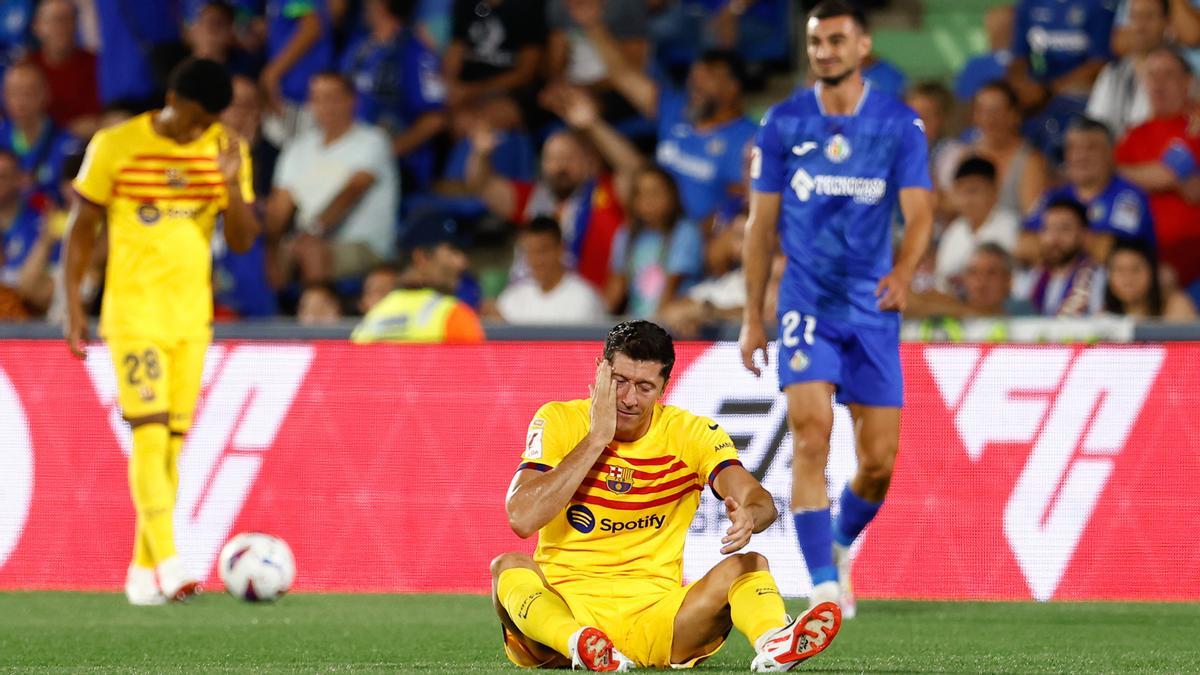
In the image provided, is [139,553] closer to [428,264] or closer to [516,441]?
[516,441]

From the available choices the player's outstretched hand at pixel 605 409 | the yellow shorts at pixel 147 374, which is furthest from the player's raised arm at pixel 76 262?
the player's outstretched hand at pixel 605 409

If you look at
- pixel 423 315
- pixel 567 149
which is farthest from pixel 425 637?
pixel 567 149

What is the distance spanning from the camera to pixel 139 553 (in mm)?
8938

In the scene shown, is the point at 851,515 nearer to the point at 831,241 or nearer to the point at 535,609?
the point at 831,241

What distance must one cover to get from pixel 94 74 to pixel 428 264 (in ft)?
15.5

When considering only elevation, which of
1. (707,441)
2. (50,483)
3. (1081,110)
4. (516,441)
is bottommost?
(50,483)

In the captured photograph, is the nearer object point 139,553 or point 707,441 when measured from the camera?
point 707,441

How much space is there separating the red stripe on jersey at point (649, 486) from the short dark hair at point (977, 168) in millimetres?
6004

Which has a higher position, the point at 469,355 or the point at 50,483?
the point at 469,355

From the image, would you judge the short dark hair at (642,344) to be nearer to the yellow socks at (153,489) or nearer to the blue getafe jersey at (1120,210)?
the yellow socks at (153,489)

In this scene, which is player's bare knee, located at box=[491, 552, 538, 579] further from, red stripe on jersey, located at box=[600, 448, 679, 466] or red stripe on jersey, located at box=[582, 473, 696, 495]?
red stripe on jersey, located at box=[600, 448, 679, 466]

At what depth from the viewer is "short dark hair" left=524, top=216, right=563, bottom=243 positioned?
11.9 metres

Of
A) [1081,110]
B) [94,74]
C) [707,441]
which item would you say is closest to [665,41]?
[1081,110]

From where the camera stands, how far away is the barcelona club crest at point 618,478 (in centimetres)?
599
